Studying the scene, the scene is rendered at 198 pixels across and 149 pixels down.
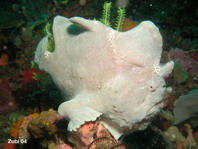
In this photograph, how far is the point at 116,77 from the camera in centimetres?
262

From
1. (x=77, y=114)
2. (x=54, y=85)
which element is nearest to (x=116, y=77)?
(x=77, y=114)

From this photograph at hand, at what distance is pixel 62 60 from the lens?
10.3ft

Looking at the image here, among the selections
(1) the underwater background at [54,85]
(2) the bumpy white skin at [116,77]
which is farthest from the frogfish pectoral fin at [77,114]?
(1) the underwater background at [54,85]

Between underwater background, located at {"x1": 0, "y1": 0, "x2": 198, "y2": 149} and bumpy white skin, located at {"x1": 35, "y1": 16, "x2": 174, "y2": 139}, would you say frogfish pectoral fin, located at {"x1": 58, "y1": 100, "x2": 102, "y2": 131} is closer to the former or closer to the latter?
bumpy white skin, located at {"x1": 35, "y1": 16, "x2": 174, "y2": 139}

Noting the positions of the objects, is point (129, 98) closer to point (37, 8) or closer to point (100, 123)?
point (100, 123)

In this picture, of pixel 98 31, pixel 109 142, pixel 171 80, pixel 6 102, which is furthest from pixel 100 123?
pixel 6 102

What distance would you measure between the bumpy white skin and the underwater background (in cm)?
48

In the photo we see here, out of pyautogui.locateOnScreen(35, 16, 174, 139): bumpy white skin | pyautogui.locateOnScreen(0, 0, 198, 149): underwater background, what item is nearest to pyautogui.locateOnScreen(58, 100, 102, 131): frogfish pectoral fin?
pyautogui.locateOnScreen(35, 16, 174, 139): bumpy white skin

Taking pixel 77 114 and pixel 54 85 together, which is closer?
pixel 77 114

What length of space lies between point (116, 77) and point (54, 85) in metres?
2.24

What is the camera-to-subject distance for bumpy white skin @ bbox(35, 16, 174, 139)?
2.58 metres

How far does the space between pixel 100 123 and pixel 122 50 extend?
112cm

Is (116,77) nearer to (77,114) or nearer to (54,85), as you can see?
(77,114)

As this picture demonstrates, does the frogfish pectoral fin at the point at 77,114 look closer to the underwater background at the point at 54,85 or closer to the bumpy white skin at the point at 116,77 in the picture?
the bumpy white skin at the point at 116,77
